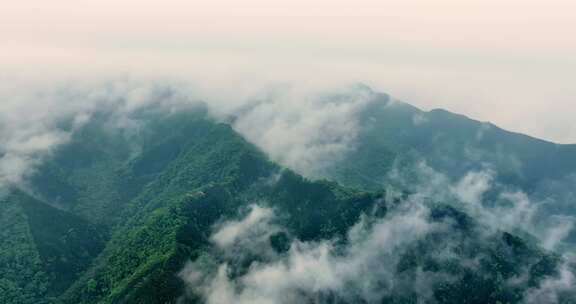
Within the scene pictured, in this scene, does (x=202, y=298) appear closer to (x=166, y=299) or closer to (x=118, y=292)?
(x=166, y=299)

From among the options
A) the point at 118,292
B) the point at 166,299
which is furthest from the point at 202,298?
the point at 118,292

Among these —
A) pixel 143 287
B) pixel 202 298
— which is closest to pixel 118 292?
pixel 143 287

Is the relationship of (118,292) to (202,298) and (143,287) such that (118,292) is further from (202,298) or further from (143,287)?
(202,298)

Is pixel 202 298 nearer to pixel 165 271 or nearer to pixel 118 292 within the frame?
pixel 165 271
